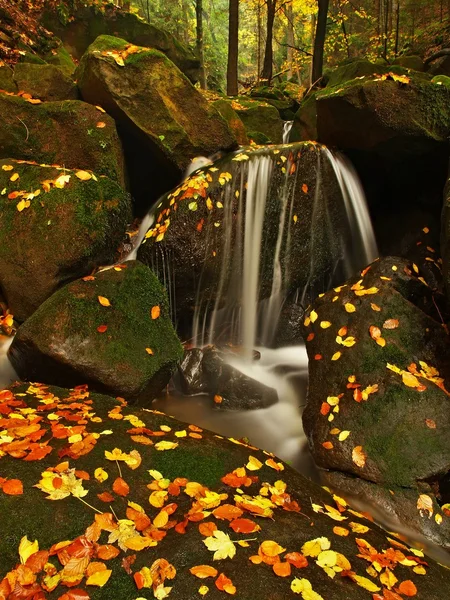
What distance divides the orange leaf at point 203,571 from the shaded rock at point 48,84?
7.87 metres

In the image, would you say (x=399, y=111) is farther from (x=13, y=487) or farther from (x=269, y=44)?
(x=269, y=44)

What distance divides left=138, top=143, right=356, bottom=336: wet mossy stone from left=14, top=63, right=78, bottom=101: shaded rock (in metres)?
2.93

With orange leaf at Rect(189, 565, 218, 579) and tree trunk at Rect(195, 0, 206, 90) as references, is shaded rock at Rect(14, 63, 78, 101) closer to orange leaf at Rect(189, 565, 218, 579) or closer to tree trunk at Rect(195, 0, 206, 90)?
orange leaf at Rect(189, 565, 218, 579)

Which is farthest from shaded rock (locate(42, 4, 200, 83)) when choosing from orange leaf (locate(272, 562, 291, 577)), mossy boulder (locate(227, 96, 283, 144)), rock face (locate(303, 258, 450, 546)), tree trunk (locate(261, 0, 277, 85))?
orange leaf (locate(272, 562, 291, 577))

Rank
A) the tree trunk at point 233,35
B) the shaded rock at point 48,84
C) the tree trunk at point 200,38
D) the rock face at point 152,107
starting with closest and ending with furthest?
the rock face at point 152,107 → the shaded rock at point 48,84 → the tree trunk at point 233,35 → the tree trunk at point 200,38

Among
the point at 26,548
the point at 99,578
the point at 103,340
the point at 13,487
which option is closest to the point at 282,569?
the point at 99,578

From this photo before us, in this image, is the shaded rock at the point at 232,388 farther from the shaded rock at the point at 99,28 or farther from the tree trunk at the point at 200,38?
the tree trunk at the point at 200,38

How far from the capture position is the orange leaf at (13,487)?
2.47 meters

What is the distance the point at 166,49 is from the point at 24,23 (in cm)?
625

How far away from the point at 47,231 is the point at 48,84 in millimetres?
3735

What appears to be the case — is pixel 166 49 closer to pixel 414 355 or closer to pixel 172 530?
pixel 414 355

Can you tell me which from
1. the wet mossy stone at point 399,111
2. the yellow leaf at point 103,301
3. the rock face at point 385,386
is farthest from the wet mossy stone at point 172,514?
the wet mossy stone at point 399,111

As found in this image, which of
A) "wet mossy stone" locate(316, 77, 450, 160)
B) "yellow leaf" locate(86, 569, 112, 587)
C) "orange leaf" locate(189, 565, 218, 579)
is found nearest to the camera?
"yellow leaf" locate(86, 569, 112, 587)

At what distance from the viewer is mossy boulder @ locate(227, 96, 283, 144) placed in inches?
422
